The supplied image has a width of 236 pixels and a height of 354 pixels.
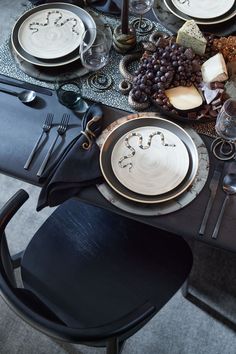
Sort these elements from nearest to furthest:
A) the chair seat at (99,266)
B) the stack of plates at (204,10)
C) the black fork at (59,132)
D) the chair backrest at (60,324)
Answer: the chair backrest at (60,324), the black fork at (59,132), the chair seat at (99,266), the stack of plates at (204,10)

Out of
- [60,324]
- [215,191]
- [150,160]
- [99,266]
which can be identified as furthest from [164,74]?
[60,324]

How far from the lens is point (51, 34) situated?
1402 millimetres

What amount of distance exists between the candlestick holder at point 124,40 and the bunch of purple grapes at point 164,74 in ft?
0.38

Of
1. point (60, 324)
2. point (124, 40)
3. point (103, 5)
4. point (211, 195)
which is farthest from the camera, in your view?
point (103, 5)

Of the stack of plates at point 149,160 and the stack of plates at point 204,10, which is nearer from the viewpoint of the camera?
the stack of plates at point 149,160

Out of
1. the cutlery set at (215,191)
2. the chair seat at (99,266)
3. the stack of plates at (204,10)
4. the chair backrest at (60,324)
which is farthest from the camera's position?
the stack of plates at (204,10)

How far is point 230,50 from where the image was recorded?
4.25 feet

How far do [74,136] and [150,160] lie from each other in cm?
23

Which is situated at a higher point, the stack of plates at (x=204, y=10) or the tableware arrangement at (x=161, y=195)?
the stack of plates at (x=204, y=10)

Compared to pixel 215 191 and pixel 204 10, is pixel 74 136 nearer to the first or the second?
pixel 215 191

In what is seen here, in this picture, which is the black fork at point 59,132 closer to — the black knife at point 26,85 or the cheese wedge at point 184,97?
the black knife at point 26,85

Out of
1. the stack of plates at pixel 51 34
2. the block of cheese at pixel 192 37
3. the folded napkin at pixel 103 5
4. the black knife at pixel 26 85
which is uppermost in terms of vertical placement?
the block of cheese at pixel 192 37

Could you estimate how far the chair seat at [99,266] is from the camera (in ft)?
4.27

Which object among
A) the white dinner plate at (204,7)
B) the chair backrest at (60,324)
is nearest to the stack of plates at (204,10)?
the white dinner plate at (204,7)
